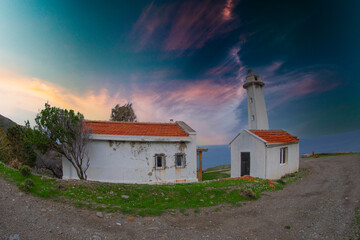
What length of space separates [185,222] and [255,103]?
2422 centimetres

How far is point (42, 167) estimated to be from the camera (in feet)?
62.2

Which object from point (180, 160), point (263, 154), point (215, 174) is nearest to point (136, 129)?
point (180, 160)

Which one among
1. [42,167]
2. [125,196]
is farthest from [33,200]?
[42,167]

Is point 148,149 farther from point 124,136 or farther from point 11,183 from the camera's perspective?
point 11,183

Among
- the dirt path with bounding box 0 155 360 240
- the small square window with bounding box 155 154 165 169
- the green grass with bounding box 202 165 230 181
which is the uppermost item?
the small square window with bounding box 155 154 165 169

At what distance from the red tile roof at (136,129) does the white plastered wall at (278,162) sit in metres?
7.96

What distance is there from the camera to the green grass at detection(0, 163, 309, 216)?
25.0ft

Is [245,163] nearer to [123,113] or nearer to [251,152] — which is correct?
[251,152]

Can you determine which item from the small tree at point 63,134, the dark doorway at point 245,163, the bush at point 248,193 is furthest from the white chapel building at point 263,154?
the small tree at point 63,134

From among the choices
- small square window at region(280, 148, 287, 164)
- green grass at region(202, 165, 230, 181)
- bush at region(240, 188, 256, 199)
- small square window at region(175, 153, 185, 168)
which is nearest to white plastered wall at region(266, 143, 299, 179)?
small square window at region(280, 148, 287, 164)

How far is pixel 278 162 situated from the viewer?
1584 cm

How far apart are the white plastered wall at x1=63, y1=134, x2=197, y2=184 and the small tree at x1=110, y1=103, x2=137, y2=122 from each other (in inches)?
748

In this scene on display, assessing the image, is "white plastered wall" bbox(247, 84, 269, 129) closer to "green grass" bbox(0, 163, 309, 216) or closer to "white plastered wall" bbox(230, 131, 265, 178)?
"white plastered wall" bbox(230, 131, 265, 178)

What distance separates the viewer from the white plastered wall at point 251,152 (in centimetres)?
1504
